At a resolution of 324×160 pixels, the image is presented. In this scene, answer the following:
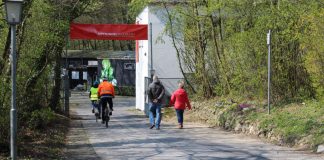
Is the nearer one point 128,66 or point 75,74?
point 128,66

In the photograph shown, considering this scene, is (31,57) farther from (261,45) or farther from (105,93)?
(261,45)

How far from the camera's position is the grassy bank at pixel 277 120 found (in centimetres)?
1188

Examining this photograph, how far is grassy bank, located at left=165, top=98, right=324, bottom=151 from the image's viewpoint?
39.0 feet

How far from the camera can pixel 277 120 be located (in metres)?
13.4

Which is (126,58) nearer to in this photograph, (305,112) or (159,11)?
(159,11)

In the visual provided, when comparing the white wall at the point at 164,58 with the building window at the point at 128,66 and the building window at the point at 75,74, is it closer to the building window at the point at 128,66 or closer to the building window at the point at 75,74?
the building window at the point at 128,66

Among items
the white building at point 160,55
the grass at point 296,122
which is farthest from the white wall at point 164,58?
the grass at point 296,122

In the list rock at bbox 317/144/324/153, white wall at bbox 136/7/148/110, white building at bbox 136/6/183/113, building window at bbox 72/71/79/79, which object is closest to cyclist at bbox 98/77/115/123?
white building at bbox 136/6/183/113

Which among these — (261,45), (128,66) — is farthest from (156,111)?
(128,66)

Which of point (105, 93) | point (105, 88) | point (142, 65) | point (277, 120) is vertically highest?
point (142, 65)

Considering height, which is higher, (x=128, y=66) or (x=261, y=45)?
(x=128, y=66)

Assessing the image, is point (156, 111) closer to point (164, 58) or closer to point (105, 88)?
point (105, 88)

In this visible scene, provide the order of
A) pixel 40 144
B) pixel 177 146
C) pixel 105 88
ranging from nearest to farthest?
pixel 177 146, pixel 40 144, pixel 105 88

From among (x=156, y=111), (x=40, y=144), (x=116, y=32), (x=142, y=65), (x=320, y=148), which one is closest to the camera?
(x=320, y=148)
